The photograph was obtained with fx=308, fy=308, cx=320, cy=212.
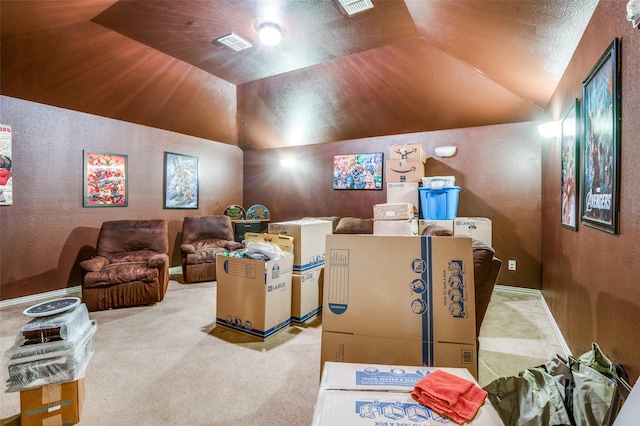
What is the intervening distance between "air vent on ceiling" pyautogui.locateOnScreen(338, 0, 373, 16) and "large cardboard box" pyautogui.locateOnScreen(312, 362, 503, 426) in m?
2.80

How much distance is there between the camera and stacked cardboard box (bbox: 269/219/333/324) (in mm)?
2941

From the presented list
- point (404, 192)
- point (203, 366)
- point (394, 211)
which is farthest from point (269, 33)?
point (203, 366)

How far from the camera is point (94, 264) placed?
133 inches

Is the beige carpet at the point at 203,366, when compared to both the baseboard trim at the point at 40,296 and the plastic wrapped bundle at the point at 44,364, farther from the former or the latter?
the plastic wrapped bundle at the point at 44,364

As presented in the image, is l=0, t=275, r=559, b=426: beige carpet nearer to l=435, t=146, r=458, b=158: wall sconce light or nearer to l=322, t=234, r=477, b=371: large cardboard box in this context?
l=322, t=234, r=477, b=371: large cardboard box

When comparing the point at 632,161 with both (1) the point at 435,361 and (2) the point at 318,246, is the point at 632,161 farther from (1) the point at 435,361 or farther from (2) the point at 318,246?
(2) the point at 318,246

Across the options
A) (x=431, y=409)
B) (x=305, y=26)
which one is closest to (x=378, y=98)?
(x=305, y=26)

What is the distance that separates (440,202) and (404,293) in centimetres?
300

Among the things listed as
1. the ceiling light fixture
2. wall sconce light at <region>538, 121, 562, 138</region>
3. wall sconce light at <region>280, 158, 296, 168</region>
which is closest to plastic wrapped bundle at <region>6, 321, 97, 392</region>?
the ceiling light fixture

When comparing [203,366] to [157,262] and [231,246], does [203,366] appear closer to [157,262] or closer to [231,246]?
[157,262]

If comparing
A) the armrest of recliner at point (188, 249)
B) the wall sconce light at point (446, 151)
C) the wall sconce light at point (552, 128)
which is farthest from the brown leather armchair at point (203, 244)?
the wall sconce light at point (552, 128)

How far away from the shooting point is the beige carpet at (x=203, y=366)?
174 cm

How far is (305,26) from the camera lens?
3.05 m

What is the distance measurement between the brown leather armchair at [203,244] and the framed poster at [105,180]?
3.15 feet
